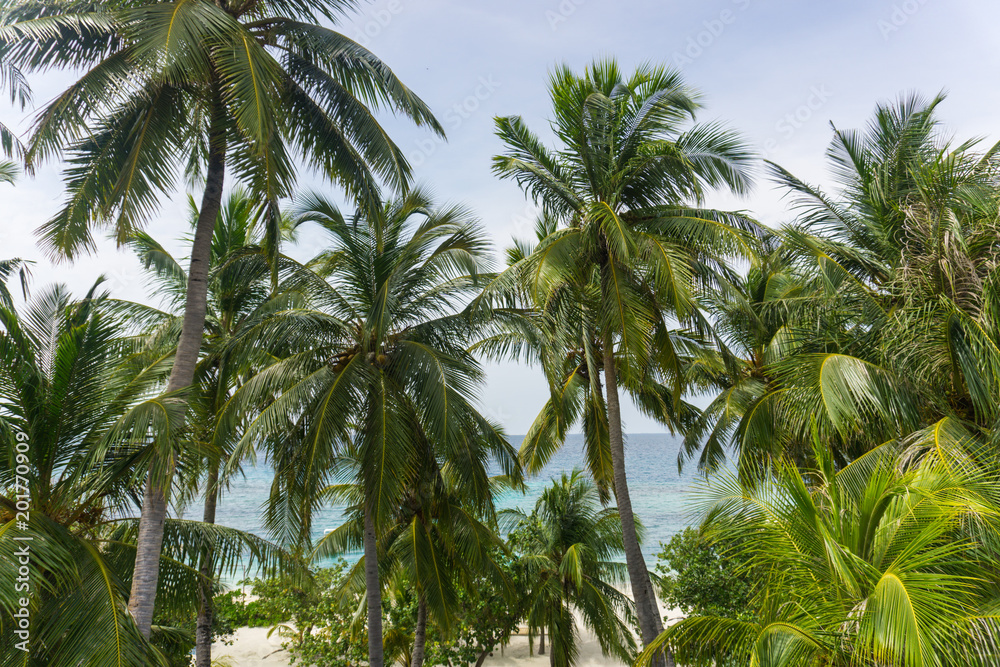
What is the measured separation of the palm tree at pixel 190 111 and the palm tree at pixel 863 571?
5.57 metres

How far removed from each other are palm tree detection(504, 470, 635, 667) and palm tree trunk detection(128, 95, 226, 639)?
915 centimetres

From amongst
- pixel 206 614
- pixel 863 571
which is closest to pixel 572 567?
pixel 206 614

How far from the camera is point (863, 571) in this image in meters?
4.43

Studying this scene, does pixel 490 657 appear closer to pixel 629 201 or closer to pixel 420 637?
pixel 420 637

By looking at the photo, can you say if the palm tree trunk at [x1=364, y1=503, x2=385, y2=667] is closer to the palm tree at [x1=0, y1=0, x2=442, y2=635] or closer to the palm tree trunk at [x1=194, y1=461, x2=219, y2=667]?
the palm tree trunk at [x1=194, y1=461, x2=219, y2=667]

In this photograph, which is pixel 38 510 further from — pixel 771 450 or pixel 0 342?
pixel 771 450

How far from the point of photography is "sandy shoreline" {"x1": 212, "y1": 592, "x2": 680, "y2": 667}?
19000mm

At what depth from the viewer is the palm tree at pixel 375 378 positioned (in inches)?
372

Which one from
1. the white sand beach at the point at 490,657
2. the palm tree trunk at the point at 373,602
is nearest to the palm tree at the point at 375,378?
A: the palm tree trunk at the point at 373,602

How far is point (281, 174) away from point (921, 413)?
8.92 metres

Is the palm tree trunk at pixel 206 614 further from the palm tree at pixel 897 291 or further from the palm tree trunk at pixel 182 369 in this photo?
the palm tree at pixel 897 291

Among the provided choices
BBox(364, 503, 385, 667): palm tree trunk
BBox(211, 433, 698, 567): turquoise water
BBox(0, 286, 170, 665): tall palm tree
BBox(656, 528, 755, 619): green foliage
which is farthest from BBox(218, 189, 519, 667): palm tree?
BBox(211, 433, 698, 567): turquoise water

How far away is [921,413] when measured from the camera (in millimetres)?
7883

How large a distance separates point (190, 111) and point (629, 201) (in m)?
7.22
